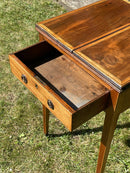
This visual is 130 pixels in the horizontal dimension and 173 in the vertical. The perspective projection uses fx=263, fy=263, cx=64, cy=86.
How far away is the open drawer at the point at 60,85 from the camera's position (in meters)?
1.30

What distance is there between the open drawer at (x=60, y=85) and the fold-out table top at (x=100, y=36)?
12 centimetres

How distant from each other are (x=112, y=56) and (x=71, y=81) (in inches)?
12.8

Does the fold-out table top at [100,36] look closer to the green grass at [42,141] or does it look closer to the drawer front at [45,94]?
the drawer front at [45,94]

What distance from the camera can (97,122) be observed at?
2412mm

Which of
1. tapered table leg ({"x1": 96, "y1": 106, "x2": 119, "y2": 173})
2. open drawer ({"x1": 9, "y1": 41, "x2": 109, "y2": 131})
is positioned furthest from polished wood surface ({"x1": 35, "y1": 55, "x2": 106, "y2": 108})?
tapered table leg ({"x1": 96, "y1": 106, "x2": 119, "y2": 173})

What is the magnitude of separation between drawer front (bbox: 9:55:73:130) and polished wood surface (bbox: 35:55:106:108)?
174mm

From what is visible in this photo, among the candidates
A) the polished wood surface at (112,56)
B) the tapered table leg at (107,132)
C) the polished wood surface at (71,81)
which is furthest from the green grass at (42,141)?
the polished wood surface at (112,56)

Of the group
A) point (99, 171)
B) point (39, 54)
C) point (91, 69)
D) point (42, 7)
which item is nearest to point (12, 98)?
point (39, 54)

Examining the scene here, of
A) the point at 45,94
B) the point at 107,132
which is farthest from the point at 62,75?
the point at 107,132

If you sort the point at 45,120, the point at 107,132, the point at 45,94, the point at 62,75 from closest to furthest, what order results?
1. the point at 45,94
2. the point at 107,132
3. the point at 62,75
4. the point at 45,120

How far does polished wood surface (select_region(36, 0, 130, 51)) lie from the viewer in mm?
1589

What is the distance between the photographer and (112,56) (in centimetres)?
146

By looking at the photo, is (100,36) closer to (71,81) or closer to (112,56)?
(112,56)

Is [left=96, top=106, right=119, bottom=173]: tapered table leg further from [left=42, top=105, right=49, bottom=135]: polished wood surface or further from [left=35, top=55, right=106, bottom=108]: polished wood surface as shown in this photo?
[left=42, top=105, right=49, bottom=135]: polished wood surface
